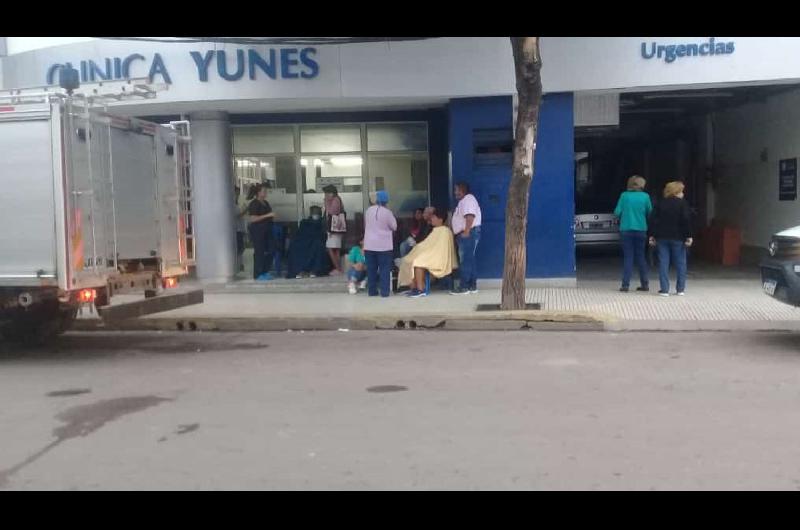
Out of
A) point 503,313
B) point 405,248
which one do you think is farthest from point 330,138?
point 503,313

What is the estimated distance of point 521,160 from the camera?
10883 millimetres

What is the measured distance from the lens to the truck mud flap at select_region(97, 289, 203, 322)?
9031 millimetres

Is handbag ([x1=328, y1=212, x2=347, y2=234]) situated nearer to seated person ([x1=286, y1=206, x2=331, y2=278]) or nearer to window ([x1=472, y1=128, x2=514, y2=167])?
seated person ([x1=286, y1=206, x2=331, y2=278])

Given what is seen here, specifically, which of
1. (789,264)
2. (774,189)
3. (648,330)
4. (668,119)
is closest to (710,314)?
(648,330)

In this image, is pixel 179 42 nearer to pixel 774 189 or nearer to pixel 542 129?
pixel 542 129

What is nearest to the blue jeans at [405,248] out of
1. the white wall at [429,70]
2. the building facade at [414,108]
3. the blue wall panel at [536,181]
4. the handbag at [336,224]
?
the blue wall panel at [536,181]

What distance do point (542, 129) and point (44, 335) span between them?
26.5 feet

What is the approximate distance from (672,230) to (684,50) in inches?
118

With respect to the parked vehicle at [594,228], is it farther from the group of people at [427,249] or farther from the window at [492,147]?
the group of people at [427,249]

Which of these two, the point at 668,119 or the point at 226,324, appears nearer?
the point at 226,324

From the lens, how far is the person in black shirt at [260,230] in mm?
14359

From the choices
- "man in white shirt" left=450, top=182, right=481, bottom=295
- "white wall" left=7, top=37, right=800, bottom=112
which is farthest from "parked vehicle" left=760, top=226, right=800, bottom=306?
"white wall" left=7, top=37, right=800, bottom=112

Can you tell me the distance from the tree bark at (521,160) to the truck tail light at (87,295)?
537 centimetres

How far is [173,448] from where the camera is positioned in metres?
5.56
